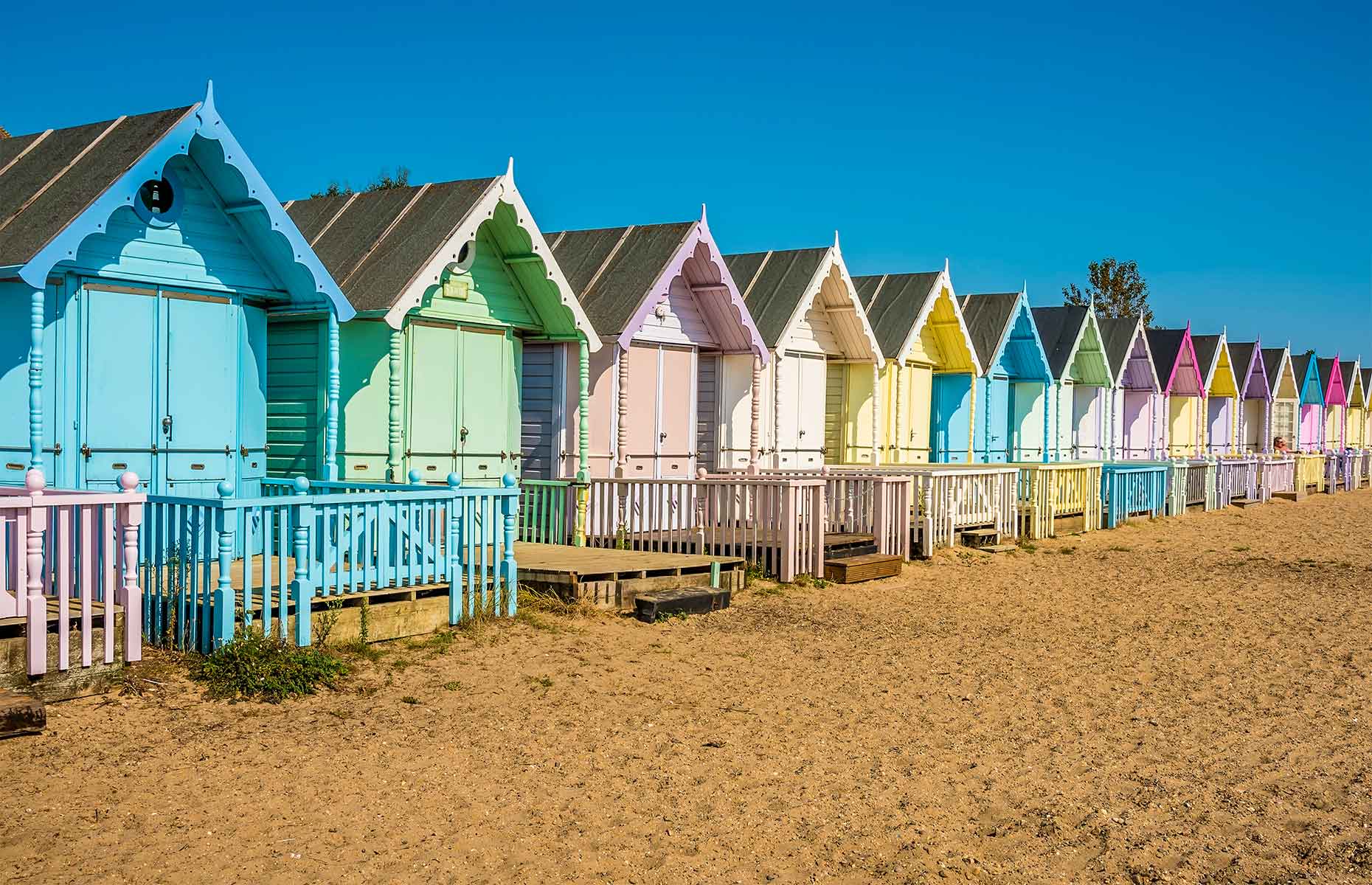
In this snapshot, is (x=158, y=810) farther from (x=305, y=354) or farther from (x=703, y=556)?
(x=703, y=556)

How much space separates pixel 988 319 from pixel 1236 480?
34.2 ft

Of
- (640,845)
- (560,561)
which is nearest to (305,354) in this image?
(560,561)

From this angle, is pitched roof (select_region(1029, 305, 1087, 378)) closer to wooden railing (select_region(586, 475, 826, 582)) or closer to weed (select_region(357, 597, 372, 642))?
wooden railing (select_region(586, 475, 826, 582))

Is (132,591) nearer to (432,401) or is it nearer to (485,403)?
(432,401)

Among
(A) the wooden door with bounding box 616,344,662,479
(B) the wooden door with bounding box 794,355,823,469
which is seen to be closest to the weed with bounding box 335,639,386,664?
(A) the wooden door with bounding box 616,344,662,479

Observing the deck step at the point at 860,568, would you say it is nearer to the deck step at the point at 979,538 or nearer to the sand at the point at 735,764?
the sand at the point at 735,764

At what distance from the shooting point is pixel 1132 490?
2589cm

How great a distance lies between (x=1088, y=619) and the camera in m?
13.4

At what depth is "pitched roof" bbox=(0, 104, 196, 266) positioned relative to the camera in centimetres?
1031

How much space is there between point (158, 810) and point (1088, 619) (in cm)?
954

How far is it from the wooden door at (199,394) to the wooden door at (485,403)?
311 cm

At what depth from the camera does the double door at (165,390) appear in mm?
11305

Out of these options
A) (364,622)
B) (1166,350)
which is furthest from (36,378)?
(1166,350)

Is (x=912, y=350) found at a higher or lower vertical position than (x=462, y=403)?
higher
